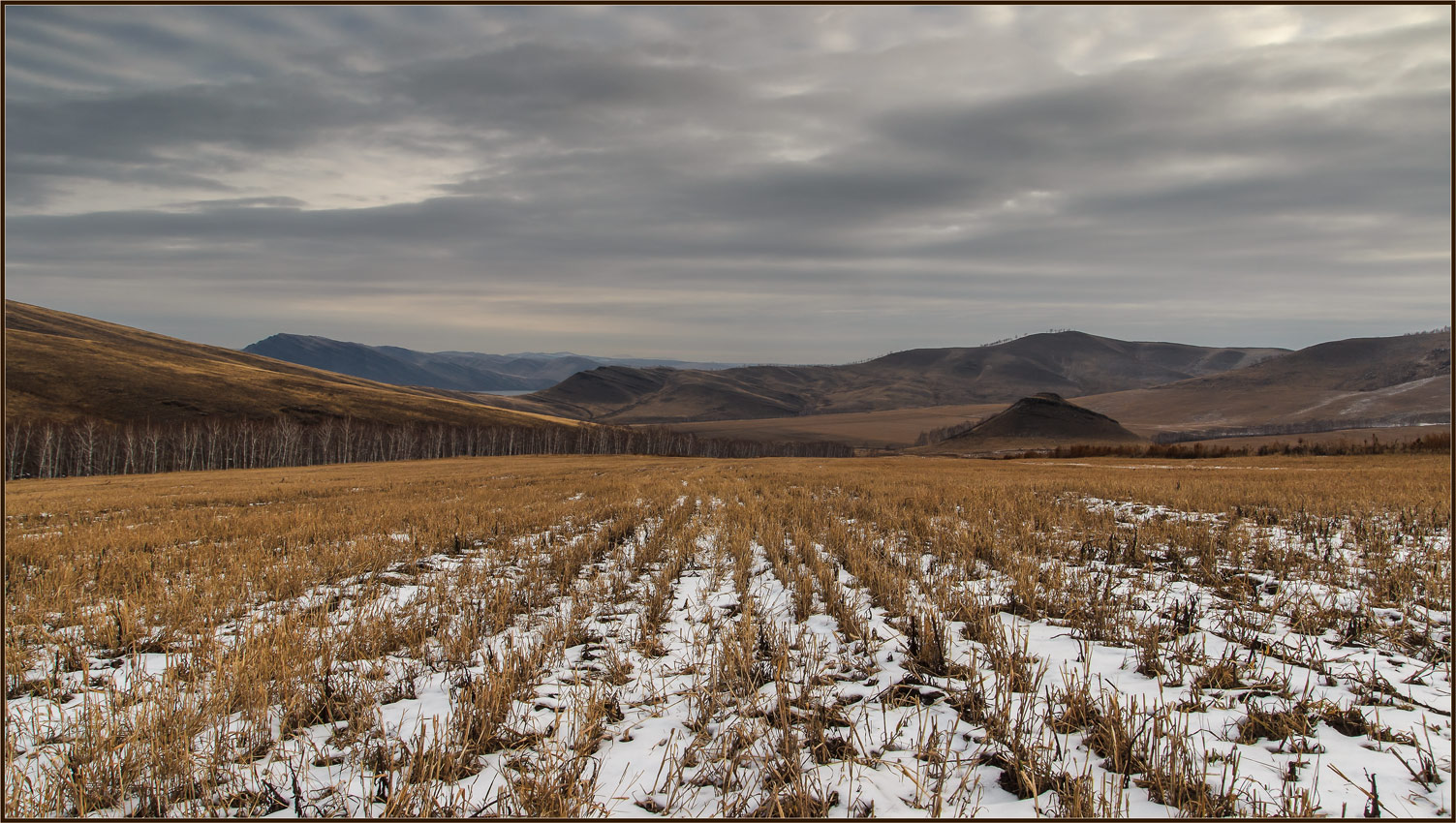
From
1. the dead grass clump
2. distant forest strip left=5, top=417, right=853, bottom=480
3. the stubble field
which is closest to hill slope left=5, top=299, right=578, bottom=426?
distant forest strip left=5, top=417, right=853, bottom=480

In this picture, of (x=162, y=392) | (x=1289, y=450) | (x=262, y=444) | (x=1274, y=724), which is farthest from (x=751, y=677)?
(x=162, y=392)

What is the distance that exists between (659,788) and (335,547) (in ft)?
33.3

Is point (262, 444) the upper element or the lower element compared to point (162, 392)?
lower

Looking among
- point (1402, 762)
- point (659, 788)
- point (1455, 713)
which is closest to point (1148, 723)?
point (1402, 762)

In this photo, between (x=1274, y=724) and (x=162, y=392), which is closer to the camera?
(x=1274, y=724)

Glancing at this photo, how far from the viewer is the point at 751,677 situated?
513 cm

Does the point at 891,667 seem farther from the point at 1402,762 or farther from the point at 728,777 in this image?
the point at 1402,762

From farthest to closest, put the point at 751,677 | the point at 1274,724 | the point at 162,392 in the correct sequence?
1. the point at 162,392
2. the point at 751,677
3. the point at 1274,724

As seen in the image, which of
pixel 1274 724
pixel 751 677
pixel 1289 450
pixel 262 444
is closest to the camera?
pixel 1274 724

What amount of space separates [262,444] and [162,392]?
52.8m

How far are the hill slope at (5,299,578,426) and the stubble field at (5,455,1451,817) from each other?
16255 centimetres

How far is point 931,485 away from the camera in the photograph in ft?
76.5

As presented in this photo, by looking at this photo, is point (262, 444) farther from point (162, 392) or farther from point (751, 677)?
point (751, 677)

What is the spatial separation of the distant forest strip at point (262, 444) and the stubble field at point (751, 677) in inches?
3996
